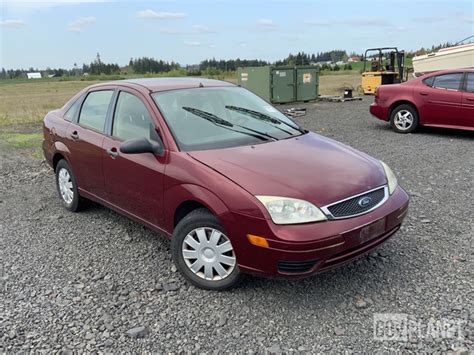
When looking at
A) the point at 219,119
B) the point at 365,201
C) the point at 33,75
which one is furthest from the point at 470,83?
the point at 33,75

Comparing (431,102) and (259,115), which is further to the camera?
(431,102)

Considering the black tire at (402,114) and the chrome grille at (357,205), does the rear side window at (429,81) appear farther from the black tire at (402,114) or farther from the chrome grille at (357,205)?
the chrome grille at (357,205)

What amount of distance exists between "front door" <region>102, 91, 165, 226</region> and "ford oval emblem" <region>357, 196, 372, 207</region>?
1.55 m

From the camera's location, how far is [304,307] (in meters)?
3.14

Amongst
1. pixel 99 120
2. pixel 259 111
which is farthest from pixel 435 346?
pixel 99 120

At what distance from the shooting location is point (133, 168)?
3.85 meters

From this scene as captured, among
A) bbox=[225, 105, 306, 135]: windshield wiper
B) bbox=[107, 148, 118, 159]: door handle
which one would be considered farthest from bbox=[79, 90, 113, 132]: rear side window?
bbox=[225, 105, 306, 135]: windshield wiper

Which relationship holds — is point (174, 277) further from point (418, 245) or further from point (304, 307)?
point (418, 245)

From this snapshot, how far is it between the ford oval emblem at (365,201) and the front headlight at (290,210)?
372 mm

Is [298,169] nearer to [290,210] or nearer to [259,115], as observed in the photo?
[290,210]

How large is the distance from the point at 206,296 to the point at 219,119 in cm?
159

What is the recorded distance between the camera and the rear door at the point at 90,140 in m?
4.39

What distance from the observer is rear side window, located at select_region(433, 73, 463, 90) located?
355 inches
